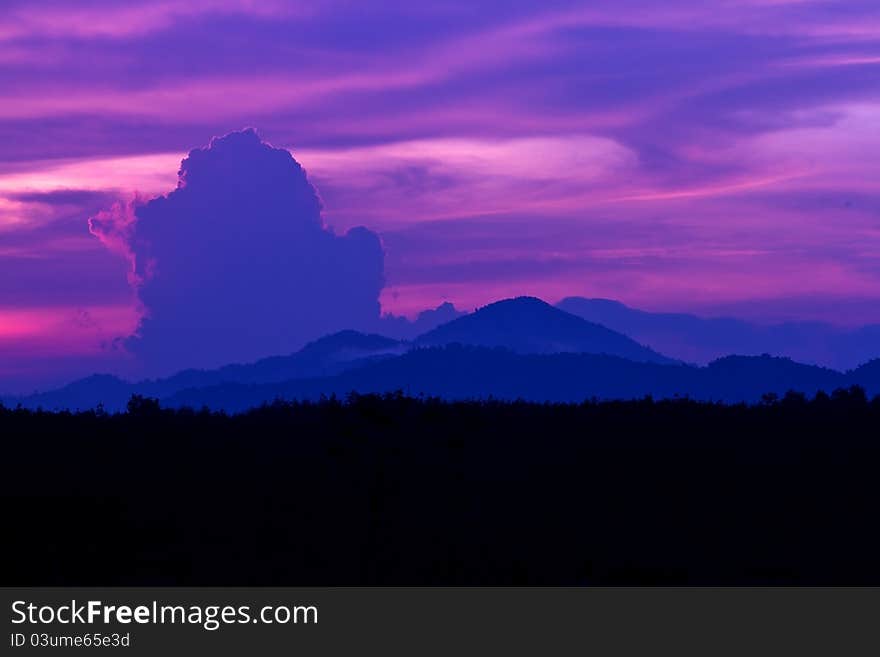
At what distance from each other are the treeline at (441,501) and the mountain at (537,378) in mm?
87083

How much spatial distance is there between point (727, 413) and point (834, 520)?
36.2ft

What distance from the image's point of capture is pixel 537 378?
154 m

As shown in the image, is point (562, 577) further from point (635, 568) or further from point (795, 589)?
point (795, 589)

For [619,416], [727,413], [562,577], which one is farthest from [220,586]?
[727,413]

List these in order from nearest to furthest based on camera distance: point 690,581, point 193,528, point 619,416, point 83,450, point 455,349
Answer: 1. point 690,581
2. point 193,528
3. point 83,450
4. point 619,416
5. point 455,349

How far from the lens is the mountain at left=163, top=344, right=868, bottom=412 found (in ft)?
392

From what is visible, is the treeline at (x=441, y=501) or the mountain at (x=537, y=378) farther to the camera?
the mountain at (x=537, y=378)

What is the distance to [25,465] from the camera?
78.2ft

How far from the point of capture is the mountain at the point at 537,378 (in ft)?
392

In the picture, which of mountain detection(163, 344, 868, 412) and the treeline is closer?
the treeline

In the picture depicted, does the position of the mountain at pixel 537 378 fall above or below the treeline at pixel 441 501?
above

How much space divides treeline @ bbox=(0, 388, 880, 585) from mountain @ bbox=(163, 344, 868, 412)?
286 ft

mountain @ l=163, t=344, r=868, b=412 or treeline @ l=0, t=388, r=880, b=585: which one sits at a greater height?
mountain @ l=163, t=344, r=868, b=412

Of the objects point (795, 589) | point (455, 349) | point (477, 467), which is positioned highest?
point (455, 349)
